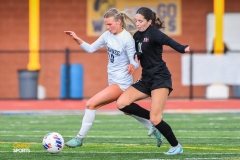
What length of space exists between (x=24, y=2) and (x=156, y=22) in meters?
16.7

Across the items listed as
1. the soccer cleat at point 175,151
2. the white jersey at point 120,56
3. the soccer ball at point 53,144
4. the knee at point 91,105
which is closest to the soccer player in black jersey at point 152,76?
the soccer cleat at point 175,151

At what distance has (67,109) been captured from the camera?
22.2 meters

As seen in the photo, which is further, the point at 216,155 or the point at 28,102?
the point at 28,102

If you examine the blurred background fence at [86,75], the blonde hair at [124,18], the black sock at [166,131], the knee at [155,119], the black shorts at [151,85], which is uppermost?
the blonde hair at [124,18]

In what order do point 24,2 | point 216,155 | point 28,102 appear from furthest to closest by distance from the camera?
point 24,2 → point 28,102 → point 216,155

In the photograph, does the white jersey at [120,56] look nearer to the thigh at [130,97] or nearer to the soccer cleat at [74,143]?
the thigh at [130,97]

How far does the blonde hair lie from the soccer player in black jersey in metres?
0.40

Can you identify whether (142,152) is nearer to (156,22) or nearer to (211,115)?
(156,22)

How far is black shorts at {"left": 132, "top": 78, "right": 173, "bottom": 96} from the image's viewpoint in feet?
36.1

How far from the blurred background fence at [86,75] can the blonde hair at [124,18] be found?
42.9 feet

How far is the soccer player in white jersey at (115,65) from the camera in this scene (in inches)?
452

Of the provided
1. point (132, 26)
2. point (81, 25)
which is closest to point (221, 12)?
point (81, 25)

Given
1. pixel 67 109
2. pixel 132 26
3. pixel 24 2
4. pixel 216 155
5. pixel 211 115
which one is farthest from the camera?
pixel 24 2

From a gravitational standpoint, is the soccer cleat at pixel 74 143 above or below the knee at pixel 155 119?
below
